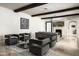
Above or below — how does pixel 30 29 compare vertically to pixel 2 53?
above

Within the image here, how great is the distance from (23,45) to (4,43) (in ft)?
2.00

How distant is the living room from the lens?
2.68 metres

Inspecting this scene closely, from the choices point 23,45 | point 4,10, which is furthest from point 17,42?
point 4,10

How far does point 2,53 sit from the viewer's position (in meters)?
A: 2.48

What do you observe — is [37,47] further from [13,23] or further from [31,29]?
[13,23]

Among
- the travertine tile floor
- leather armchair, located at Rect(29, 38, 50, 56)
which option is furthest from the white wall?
the travertine tile floor

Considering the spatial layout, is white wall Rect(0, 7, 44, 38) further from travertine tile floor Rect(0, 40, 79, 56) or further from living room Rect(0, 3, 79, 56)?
travertine tile floor Rect(0, 40, 79, 56)

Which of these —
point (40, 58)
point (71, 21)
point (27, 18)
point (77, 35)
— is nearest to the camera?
point (40, 58)

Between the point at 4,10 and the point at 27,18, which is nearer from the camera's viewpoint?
the point at 4,10

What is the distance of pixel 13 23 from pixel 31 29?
0.69 meters

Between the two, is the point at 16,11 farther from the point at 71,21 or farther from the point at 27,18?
the point at 71,21

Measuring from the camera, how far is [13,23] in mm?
2893

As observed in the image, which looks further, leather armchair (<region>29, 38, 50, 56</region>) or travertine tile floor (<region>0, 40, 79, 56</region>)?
leather armchair (<region>29, 38, 50, 56</region>)

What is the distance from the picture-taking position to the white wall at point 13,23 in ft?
9.01
